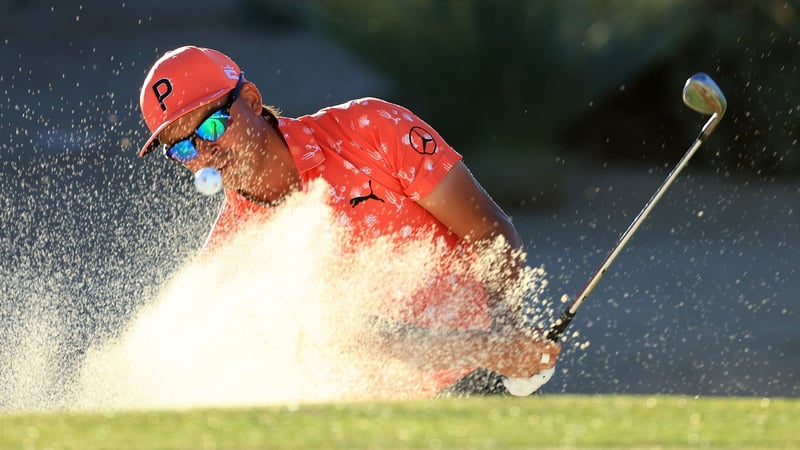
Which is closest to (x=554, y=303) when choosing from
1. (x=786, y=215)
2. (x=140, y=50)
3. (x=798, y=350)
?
(x=798, y=350)

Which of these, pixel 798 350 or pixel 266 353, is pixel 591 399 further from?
pixel 798 350

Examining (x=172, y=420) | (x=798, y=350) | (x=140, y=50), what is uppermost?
(x=172, y=420)

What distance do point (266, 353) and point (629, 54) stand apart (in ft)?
18.5

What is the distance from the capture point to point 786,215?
27.9 ft

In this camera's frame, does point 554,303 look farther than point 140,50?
No

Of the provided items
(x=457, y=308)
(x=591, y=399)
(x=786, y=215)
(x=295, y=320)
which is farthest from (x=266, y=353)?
(x=786, y=215)

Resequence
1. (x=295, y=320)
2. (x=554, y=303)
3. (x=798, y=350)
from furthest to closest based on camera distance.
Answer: (x=554, y=303)
(x=798, y=350)
(x=295, y=320)

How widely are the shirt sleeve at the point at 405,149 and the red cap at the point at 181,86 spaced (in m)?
0.35

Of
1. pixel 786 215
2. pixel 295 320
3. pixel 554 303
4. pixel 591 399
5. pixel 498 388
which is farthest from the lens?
pixel 786 215

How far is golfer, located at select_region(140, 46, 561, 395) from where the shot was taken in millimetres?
3381

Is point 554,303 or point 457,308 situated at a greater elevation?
point 457,308

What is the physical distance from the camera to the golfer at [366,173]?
3381mm

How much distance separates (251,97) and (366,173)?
35 cm

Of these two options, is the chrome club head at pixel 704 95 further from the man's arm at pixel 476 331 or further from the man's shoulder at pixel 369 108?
the man's shoulder at pixel 369 108
